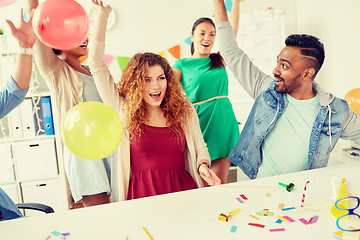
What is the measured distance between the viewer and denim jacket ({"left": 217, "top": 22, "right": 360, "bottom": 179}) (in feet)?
5.43

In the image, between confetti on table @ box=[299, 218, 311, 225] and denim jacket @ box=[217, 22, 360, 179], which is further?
denim jacket @ box=[217, 22, 360, 179]

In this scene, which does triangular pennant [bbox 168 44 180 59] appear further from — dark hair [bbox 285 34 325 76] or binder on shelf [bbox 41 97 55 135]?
dark hair [bbox 285 34 325 76]

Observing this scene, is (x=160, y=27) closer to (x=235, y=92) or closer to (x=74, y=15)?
(x=235, y=92)

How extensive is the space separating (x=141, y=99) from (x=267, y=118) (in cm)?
66

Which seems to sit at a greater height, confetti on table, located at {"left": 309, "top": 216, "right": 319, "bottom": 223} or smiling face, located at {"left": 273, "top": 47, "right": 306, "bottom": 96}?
smiling face, located at {"left": 273, "top": 47, "right": 306, "bottom": 96}

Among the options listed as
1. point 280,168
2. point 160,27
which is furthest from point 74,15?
point 160,27

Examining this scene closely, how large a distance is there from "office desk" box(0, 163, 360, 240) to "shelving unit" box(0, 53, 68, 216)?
1.85m

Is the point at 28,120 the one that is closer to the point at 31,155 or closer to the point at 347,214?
the point at 31,155

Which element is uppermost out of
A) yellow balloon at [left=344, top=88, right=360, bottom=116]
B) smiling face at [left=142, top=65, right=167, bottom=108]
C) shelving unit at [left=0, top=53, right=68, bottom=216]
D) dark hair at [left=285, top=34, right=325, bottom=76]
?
dark hair at [left=285, top=34, right=325, bottom=76]

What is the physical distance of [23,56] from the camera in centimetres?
131

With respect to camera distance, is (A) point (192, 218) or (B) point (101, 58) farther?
(B) point (101, 58)

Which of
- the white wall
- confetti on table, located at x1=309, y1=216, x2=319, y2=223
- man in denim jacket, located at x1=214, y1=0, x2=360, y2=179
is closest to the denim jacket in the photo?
man in denim jacket, located at x1=214, y1=0, x2=360, y2=179

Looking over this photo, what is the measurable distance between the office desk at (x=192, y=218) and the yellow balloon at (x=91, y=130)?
23 centimetres

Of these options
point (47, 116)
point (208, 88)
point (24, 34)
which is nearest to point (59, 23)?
point (24, 34)
